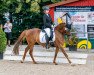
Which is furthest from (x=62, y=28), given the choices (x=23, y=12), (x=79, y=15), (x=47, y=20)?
(x=23, y=12)

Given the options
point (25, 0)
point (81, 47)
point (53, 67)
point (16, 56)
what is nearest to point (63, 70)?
point (53, 67)

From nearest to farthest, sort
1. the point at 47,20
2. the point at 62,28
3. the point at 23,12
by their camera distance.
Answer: the point at 47,20 → the point at 62,28 → the point at 23,12

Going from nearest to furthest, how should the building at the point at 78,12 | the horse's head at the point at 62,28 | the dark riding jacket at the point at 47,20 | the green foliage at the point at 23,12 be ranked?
the dark riding jacket at the point at 47,20
the horse's head at the point at 62,28
the building at the point at 78,12
the green foliage at the point at 23,12

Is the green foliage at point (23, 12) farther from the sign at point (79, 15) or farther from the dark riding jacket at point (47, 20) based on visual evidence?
the dark riding jacket at point (47, 20)

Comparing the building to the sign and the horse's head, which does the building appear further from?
the horse's head

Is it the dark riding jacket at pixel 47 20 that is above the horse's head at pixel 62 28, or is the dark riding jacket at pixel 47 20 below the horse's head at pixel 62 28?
above

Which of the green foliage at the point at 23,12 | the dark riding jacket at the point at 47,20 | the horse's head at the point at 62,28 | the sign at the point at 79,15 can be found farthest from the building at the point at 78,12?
the dark riding jacket at the point at 47,20

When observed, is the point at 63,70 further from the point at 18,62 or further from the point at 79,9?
the point at 79,9

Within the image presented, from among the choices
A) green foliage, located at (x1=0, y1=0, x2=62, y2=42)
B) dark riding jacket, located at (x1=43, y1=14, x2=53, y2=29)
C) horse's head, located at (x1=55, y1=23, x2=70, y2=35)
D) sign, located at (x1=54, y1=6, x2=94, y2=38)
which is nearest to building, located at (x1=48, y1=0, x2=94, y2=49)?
sign, located at (x1=54, y1=6, x2=94, y2=38)

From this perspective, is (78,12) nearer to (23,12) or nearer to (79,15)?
(79,15)

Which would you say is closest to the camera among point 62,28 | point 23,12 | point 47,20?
point 47,20

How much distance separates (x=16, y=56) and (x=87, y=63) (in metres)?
3.78

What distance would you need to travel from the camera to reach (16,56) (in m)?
19.5

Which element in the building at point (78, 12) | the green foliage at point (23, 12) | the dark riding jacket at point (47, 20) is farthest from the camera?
the green foliage at point (23, 12)
